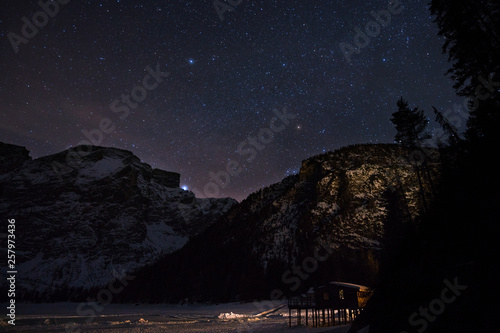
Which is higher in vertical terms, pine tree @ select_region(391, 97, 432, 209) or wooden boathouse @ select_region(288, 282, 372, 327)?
pine tree @ select_region(391, 97, 432, 209)

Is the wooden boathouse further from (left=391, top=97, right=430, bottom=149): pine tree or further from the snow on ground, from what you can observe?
(left=391, top=97, right=430, bottom=149): pine tree

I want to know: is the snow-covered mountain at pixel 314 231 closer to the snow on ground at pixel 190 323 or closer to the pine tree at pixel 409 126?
the snow on ground at pixel 190 323

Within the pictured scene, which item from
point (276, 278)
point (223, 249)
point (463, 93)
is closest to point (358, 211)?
point (276, 278)

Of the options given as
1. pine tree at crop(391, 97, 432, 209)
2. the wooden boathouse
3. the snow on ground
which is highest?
pine tree at crop(391, 97, 432, 209)

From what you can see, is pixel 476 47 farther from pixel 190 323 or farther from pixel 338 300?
pixel 190 323

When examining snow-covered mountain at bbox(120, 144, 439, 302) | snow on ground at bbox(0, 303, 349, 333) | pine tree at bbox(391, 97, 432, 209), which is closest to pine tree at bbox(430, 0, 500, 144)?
pine tree at bbox(391, 97, 432, 209)

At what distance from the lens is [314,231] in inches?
3009

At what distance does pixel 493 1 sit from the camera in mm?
17328

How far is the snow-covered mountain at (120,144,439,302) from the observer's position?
67188 millimetres

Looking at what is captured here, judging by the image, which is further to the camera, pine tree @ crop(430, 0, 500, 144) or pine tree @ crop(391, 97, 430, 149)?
pine tree @ crop(391, 97, 430, 149)

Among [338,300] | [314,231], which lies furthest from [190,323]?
[314,231]

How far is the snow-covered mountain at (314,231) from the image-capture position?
6719 cm

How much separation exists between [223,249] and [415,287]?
302ft

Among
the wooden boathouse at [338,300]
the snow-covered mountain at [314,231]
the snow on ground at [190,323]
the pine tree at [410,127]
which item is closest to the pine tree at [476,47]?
the pine tree at [410,127]
